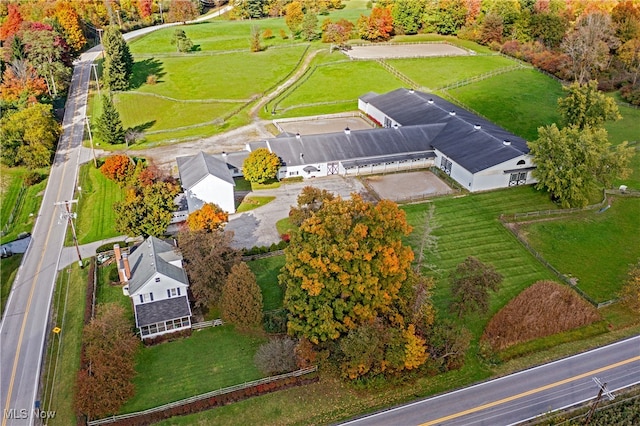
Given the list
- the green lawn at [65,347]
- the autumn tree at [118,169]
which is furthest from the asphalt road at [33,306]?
the autumn tree at [118,169]

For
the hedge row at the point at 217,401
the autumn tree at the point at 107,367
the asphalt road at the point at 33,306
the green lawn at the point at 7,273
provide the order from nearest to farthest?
the autumn tree at the point at 107,367 < the hedge row at the point at 217,401 < the asphalt road at the point at 33,306 < the green lawn at the point at 7,273

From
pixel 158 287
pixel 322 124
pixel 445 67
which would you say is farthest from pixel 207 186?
pixel 445 67

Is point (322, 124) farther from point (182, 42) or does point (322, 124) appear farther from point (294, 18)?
point (294, 18)

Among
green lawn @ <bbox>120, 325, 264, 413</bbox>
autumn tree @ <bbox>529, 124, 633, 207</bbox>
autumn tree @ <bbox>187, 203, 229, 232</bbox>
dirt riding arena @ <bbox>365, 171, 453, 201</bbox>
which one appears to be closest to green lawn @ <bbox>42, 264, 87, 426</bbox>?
green lawn @ <bbox>120, 325, 264, 413</bbox>

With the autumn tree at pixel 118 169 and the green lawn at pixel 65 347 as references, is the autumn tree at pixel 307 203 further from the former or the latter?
the autumn tree at pixel 118 169

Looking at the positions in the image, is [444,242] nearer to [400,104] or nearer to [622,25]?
[400,104]

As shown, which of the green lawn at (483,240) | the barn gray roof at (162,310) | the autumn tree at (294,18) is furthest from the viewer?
the autumn tree at (294,18)

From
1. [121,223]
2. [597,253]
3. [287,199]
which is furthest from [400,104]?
[121,223]
